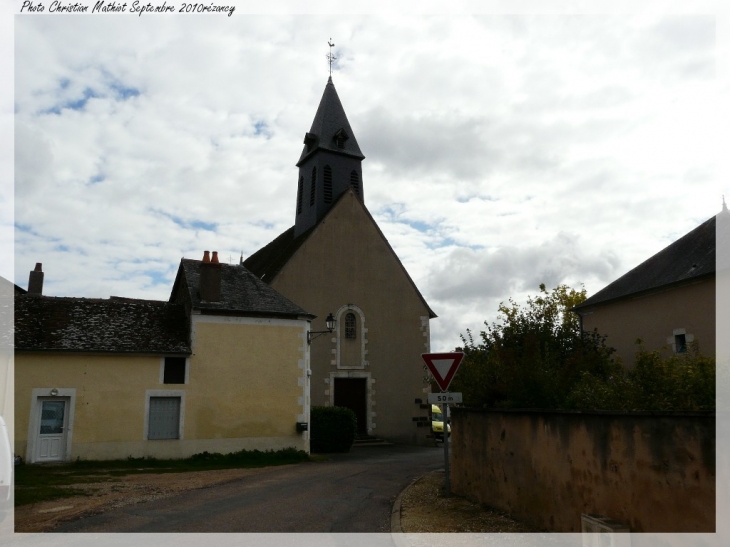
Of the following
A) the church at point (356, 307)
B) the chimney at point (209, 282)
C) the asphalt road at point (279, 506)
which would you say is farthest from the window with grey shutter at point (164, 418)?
the church at point (356, 307)

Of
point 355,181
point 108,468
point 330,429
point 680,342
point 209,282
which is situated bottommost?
point 108,468

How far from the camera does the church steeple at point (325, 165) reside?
2694 cm

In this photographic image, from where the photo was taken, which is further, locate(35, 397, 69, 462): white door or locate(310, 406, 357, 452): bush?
locate(310, 406, 357, 452): bush

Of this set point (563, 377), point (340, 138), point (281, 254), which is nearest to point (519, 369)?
point (563, 377)

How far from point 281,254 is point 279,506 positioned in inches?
679

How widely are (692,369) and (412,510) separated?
15.0ft

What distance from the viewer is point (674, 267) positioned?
58.9ft

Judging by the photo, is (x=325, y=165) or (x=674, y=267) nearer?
(x=674, y=267)

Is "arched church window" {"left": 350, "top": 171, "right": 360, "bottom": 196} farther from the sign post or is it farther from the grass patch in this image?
the sign post

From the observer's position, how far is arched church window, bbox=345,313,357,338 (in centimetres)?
2472

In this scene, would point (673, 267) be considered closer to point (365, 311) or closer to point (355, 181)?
point (365, 311)

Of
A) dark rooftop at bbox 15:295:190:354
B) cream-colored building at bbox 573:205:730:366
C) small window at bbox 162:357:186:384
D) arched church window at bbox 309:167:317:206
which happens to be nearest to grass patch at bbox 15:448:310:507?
small window at bbox 162:357:186:384

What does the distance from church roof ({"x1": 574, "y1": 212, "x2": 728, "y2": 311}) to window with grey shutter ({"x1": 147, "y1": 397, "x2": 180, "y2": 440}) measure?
14494mm

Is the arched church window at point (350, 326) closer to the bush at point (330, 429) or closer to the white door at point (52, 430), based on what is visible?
the bush at point (330, 429)
